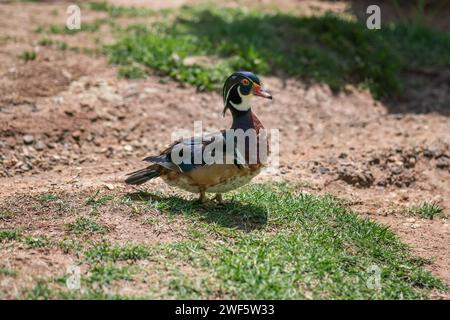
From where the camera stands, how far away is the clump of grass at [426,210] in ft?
22.8

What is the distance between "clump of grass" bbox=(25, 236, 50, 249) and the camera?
211 inches

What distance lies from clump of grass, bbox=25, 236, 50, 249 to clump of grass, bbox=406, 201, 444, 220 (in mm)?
3560

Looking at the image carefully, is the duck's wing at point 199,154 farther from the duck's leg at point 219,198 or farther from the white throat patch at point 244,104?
the duck's leg at point 219,198

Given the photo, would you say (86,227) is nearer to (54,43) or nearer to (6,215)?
(6,215)

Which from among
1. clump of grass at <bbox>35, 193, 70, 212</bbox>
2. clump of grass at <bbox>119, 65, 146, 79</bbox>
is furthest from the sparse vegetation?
clump of grass at <bbox>119, 65, 146, 79</bbox>

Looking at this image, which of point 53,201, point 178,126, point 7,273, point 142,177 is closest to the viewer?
point 7,273

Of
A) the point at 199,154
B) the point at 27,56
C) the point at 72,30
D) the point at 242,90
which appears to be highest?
the point at 242,90

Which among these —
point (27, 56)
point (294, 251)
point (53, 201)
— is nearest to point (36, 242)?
point (53, 201)

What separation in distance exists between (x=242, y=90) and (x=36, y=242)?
7.09ft

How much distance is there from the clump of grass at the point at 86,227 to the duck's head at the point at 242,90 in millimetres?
1569

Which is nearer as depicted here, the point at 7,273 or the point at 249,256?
the point at 7,273

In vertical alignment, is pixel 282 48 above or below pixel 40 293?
above

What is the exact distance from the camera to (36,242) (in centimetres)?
540

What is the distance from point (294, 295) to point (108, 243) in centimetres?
150
